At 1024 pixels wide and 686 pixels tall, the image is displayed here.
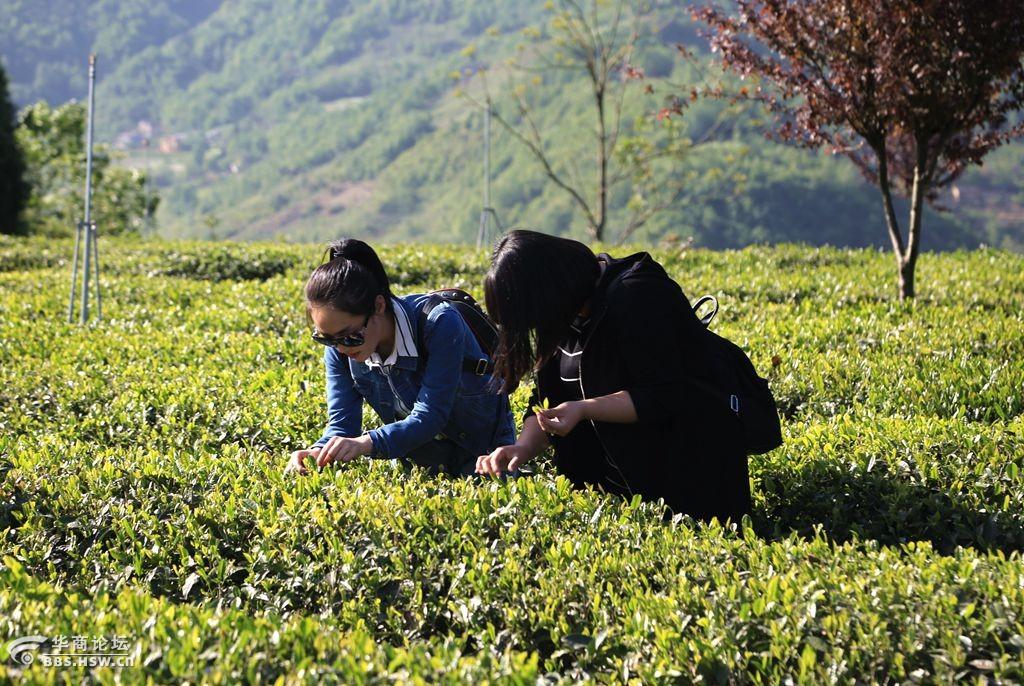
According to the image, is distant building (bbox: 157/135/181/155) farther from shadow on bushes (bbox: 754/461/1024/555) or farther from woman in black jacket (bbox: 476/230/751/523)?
woman in black jacket (bbox: 476/230/751/523)

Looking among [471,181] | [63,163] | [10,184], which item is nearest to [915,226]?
[10,184]

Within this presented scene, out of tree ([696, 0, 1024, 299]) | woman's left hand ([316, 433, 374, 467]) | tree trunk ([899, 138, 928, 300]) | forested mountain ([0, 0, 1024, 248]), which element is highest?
forested mountain ([0, 0, 1024, 248])

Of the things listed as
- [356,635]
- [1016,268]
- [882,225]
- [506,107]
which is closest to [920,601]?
[356,635]

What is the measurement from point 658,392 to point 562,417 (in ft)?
1.17

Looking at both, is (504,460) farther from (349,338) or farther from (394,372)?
(349,338)

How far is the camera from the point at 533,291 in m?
3.48

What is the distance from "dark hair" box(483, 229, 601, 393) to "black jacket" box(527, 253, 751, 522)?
0.12 m

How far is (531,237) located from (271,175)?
179064 mm

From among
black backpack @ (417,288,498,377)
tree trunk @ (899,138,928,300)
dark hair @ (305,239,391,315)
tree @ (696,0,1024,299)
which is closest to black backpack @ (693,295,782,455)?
black backpack @ (417,288,498,377)

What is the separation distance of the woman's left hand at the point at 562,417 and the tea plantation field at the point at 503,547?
0.32 m

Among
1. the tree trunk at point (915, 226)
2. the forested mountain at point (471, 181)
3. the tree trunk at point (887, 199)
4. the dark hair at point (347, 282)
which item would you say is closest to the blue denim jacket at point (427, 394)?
the dark hair at point (347, 282)

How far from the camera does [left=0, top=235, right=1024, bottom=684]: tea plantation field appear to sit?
275 centimetres

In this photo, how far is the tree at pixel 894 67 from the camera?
26.5ft

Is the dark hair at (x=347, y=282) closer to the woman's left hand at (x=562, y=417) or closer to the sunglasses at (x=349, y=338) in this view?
the sunglasses at (x=349, y=338)
